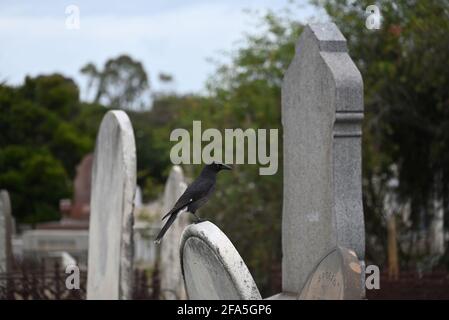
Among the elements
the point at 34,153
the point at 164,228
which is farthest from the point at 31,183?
the point at 164,228

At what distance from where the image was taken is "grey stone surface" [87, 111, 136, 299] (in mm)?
9641

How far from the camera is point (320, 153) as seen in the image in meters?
8.09

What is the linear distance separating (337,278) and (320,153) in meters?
3.08

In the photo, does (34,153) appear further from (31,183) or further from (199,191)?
(199,191)

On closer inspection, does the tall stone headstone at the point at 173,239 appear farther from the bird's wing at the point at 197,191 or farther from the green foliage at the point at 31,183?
the green foliage at the point at 31,183

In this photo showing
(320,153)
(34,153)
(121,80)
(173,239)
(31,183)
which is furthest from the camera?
(121,80)

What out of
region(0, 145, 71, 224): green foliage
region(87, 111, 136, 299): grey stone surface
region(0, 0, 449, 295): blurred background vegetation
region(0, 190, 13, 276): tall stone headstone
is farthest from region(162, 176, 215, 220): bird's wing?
region(0, 145, 71, 224): green foliage

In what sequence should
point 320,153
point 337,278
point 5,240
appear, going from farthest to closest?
point 5,240 → point 320,153 → point 337,278

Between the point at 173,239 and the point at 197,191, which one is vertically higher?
the point at 197,191

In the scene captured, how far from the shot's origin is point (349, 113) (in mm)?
7754

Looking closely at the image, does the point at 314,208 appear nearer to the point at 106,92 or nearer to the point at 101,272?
the point at 101,272

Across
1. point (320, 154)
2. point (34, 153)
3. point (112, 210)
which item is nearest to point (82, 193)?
point (34, 153)

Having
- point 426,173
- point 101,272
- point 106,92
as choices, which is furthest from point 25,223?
point 106,92

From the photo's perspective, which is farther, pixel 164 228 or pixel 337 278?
pixel 164 228
